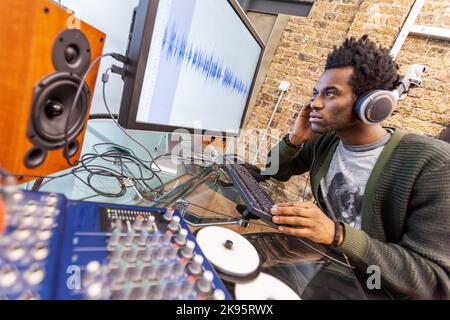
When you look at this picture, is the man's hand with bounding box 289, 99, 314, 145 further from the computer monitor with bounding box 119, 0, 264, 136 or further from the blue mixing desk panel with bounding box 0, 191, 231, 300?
the blue mixing desk panel with bounding box 0, 191, 231, 300

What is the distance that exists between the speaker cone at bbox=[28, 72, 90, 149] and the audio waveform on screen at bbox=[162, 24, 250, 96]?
0.80 feet

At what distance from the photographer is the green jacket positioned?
55 centimetres

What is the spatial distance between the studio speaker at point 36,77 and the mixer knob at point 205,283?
341mm

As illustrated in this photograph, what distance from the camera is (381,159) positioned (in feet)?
2.72

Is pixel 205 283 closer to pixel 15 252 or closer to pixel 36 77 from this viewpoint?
pixel 15 252

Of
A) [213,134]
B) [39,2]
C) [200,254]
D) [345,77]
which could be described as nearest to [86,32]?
[39,2]

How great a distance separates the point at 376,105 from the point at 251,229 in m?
0.64

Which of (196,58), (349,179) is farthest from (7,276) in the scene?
(349,179)

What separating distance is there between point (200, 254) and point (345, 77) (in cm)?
91

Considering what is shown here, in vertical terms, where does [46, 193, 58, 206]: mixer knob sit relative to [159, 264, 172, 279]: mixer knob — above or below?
above

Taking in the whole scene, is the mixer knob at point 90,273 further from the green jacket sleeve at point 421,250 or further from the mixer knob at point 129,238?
the green jacket sleeve at point 421,250

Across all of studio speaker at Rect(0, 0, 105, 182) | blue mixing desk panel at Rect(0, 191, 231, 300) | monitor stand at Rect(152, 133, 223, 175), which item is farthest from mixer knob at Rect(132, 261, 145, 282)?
monitor stand at Rect(152, 133, 223, 175)

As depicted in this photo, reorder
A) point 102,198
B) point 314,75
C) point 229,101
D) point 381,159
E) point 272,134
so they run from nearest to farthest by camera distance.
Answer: point 102,198
point 381,159
point 229,101
point 314,75
point 272,134
